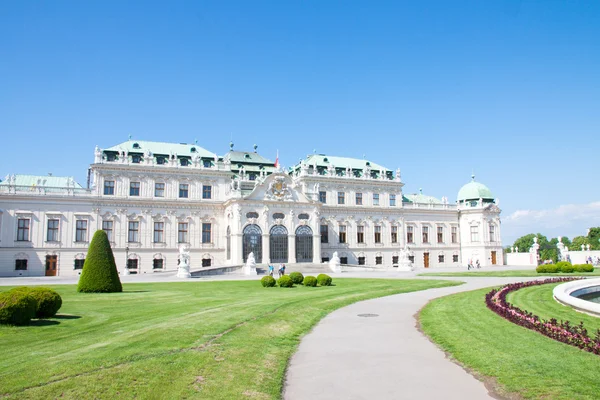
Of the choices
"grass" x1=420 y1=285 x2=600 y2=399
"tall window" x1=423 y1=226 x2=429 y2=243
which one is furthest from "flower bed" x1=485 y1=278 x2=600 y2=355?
"tall window" x1=423 y1=226 x2=429 y2=243

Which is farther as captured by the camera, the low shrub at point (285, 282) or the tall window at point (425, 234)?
the tall window at point (425, 234)

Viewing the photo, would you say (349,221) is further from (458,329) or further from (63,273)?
(458,329)

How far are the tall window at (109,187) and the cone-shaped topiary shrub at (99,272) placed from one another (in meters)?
31.1

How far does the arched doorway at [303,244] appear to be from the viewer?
61906mm

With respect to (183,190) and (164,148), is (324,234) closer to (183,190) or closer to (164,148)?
(183,190)

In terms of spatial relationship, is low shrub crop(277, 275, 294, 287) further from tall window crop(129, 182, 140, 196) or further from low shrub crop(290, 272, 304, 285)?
tall window crop(129, 182, 140, 196)

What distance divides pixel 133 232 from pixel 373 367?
5223 cm

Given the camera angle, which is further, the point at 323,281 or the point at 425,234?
the point at 425,234

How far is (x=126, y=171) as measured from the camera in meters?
57.8

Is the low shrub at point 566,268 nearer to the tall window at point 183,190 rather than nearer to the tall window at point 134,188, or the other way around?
the tall window at point 183,190

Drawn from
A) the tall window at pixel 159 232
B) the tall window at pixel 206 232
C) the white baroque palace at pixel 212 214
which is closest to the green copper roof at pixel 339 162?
the white baroque palace at pixel 212 214

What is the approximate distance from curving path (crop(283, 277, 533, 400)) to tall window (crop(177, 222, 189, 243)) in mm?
46499

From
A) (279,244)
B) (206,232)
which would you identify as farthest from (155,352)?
(206,232)

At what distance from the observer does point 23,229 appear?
53812 mm
